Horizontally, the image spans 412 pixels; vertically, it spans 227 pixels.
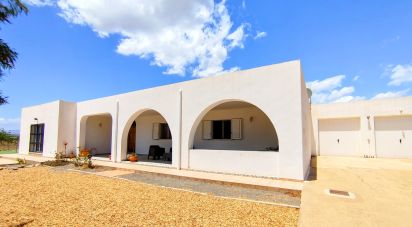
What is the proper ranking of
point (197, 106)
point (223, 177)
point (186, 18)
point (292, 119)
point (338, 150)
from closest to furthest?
1. point (292, 119)
2. point (223, 177)
3. point (197, 106)
4. point (186, 18)
5. point (338, 150)

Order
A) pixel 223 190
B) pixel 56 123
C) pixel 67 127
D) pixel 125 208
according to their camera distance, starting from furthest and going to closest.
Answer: pixel 67 127
pixel 56 123
pixel 223 190
pixel 125 208

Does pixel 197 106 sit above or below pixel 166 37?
below

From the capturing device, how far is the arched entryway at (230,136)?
849 cm

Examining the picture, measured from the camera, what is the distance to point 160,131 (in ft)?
50.2

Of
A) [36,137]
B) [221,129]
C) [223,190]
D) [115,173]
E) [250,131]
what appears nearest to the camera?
[223,190]

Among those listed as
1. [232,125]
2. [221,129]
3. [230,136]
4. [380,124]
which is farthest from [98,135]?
[380,124]

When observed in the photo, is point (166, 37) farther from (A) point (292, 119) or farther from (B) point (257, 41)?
(A) point (292, 119)

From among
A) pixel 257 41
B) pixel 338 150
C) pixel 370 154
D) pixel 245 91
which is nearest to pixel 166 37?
pixel 257 41

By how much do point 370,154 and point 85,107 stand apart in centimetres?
1795

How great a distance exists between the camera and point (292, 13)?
8.07 meters

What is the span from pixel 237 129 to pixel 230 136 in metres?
0.61

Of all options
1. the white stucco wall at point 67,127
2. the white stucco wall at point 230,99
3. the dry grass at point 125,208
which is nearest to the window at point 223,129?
the white stucco wall at point 230,99

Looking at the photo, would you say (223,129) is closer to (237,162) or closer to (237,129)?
(237,129)

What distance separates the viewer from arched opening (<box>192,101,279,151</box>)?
1190 cm
